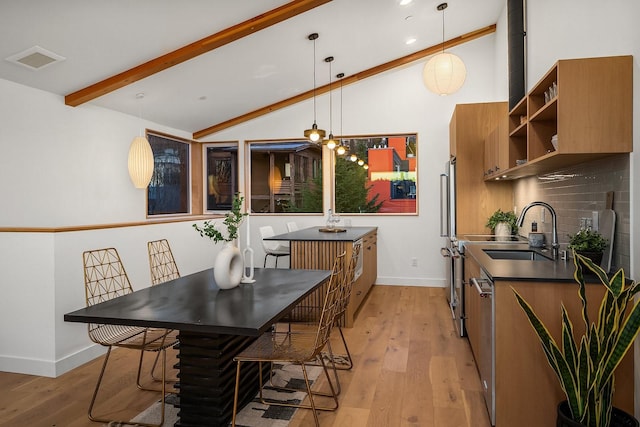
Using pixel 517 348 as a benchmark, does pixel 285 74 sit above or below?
above

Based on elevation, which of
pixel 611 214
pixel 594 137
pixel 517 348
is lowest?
pixel 517 348

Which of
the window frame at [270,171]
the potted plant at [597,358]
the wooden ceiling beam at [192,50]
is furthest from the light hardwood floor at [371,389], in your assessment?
the window frame at [270,171]

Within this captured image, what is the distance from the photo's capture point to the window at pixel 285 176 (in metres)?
7.10

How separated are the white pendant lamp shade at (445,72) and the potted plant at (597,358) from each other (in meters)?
2.90

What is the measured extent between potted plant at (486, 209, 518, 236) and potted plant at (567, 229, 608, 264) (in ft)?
6.90

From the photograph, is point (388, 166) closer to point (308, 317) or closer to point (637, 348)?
point (308, 317)

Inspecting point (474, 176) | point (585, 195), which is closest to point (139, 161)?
point (474, 176)

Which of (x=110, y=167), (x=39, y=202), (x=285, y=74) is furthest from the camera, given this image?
(x=285, y=74)

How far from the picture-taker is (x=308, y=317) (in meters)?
4.54

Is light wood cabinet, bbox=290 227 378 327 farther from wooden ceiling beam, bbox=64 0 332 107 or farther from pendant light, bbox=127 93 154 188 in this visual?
wooden ceiling beam, bbox=64 0 332 107

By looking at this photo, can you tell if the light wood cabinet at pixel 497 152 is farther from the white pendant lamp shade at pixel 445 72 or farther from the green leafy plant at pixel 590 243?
the green leafy plant at pixel 590 243

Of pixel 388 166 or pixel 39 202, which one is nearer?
pixel 39 202

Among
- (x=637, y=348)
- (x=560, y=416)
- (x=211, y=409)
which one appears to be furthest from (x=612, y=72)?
(x=211, y=409)

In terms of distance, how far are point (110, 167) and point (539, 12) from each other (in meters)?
4.74
